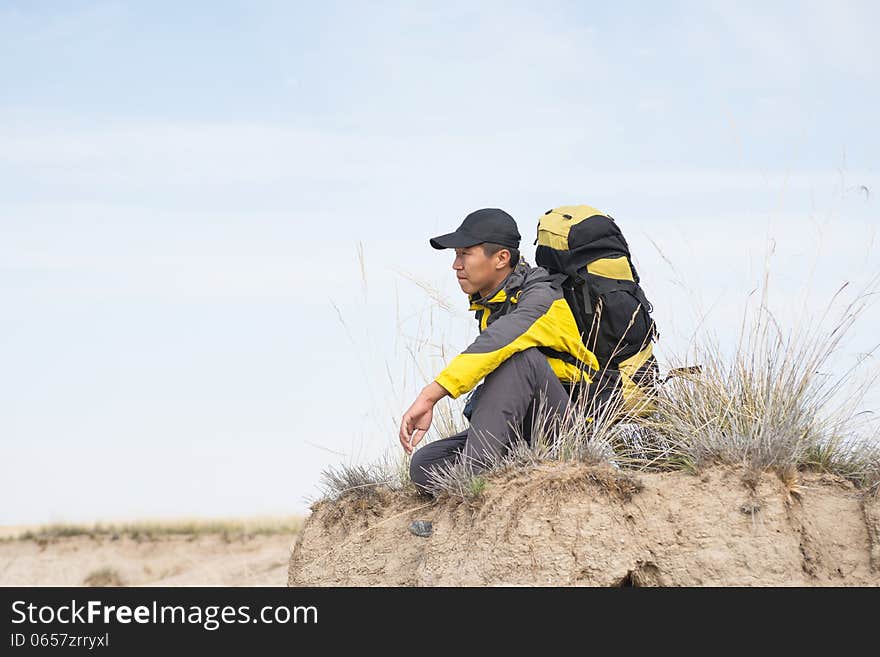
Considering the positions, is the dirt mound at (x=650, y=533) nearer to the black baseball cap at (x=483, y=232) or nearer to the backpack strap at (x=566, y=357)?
the backpack strap at (x=566, y=357)

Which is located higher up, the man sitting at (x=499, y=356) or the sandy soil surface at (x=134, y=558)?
the man sitting at (x=499, y=356)

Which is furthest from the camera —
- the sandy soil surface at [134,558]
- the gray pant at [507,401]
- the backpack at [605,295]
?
the sandy soil surface at [134,558]

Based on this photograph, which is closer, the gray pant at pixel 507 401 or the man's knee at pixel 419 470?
the gray pant at pixel 507 401

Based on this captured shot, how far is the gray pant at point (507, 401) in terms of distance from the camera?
211 inches

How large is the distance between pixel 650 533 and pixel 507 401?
1043mm

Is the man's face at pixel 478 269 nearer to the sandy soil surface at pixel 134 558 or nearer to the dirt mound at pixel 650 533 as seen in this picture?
the dirt mound at pixel 650 533

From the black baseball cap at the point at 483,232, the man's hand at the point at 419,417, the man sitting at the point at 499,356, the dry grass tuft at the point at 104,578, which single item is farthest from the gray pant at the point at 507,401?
the dry grass tuft at the point at 104,578

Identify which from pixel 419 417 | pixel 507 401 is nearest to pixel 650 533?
pixel 507 401

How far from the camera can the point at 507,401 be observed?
5363mm

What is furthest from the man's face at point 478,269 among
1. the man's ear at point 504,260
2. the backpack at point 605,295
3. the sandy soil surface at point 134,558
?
the sandy soil surface at point 134,558

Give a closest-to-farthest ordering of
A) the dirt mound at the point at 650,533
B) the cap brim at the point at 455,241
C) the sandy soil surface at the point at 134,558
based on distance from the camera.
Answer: the dirt mound at the point at 650,533
the cap brim at the point at 455,241
the sandy soil surface at the point at 134,558

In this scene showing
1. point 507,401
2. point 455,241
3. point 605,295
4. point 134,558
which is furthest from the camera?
point 134,558

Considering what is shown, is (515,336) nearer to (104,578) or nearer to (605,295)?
(605,295)

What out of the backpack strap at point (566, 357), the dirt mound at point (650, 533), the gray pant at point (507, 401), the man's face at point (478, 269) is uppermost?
the man's face at point (478, 269)
